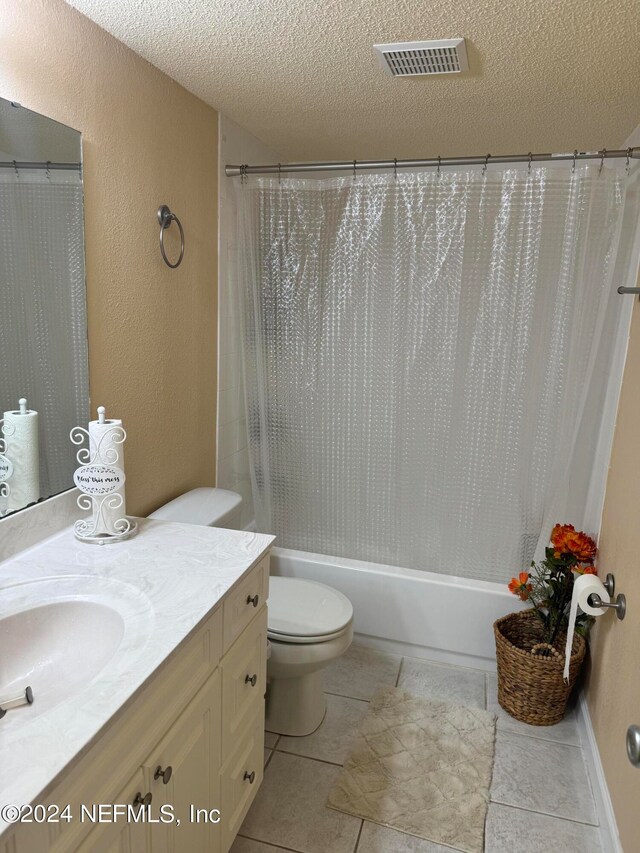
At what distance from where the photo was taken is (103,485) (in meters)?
1.55

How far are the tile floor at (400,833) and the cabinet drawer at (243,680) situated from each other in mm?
368

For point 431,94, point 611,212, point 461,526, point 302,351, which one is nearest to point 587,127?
point 611,212

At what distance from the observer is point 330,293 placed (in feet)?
7.93

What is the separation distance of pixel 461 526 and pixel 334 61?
174 centimetres

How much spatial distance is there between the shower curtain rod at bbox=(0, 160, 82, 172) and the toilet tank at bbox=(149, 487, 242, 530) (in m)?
1.05

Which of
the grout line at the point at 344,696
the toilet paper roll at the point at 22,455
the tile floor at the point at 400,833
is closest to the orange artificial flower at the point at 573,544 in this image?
the tile floor at the point at 400,833

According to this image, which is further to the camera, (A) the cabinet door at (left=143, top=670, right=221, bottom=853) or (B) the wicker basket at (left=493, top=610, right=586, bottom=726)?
(B) the wicker basket at (left=493, top=610, right=586, bottom=726)

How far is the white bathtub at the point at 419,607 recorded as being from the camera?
2441 millimetres

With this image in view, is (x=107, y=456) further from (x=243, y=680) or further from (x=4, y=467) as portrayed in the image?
(x=243, y=680)

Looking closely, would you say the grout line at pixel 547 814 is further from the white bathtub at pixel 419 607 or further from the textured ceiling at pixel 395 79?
the textured ceiling at pixel 395 79

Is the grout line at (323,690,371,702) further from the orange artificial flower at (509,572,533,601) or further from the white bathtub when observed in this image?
the orange artificial flower at (509,572,533,601)

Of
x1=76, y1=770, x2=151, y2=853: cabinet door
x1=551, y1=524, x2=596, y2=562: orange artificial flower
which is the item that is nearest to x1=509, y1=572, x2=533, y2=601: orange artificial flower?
x1=551, y1=524, x2=596, y2=562: orange artificial flower

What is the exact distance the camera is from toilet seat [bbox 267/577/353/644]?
1.95 m

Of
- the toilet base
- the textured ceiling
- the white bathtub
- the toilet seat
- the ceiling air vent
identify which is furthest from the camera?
the white bathtub
